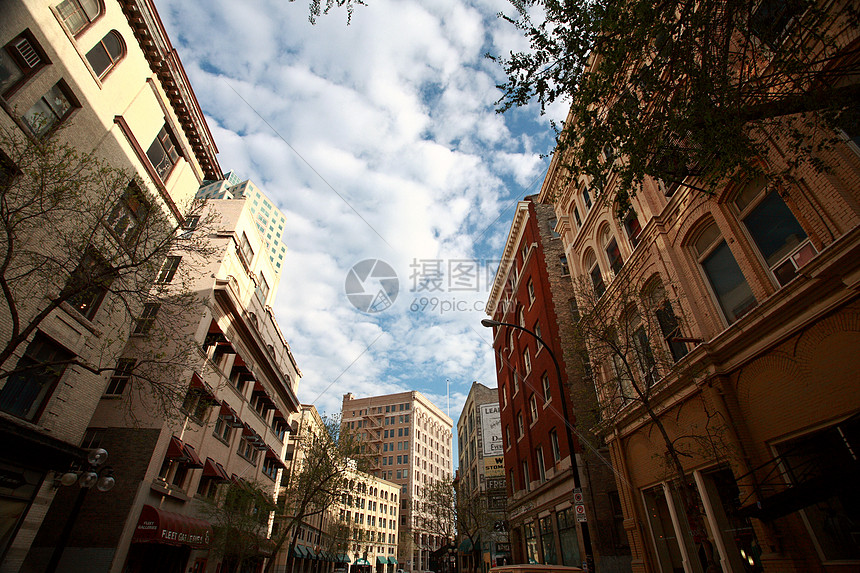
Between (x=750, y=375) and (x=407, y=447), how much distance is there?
309 feet

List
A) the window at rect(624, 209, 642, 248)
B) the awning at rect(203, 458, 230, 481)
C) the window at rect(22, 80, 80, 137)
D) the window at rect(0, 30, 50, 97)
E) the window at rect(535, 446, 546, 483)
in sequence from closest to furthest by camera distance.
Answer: the window at rect(0, 30, 50, 97) → the window at rect(22, 80, 80, 137) → the window at rect(624, 209, 642, 248) → the awning at rect(203, 458, 230, 481) → the window at rect(535, 446, 546, 483)

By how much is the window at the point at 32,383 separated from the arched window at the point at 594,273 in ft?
67.8

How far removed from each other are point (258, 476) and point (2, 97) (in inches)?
1170

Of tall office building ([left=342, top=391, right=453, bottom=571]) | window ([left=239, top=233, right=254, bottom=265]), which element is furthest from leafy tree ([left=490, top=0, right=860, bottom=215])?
tall office building ([left=342, top=391, right=453, bottom=571])

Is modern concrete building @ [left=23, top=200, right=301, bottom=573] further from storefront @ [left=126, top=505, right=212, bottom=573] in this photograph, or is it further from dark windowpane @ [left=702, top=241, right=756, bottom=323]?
dark windowpane @ [left=702, top=241, right=756, bottom=323]

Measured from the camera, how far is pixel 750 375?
34.1 ft

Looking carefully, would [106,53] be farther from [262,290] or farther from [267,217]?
[267,217]

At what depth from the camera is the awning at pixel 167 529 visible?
685 inches

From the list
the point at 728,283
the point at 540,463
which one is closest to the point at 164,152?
the point at 728,283

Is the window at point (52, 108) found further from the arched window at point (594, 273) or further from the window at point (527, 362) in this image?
the window at point (527, 362)

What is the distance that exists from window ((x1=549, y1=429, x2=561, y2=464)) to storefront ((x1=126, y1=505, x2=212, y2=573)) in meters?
19.1

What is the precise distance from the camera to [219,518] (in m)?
23.0

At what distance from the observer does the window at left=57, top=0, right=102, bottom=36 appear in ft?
45.8

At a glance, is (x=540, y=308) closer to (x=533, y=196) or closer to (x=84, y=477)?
(x=533, y=196)
